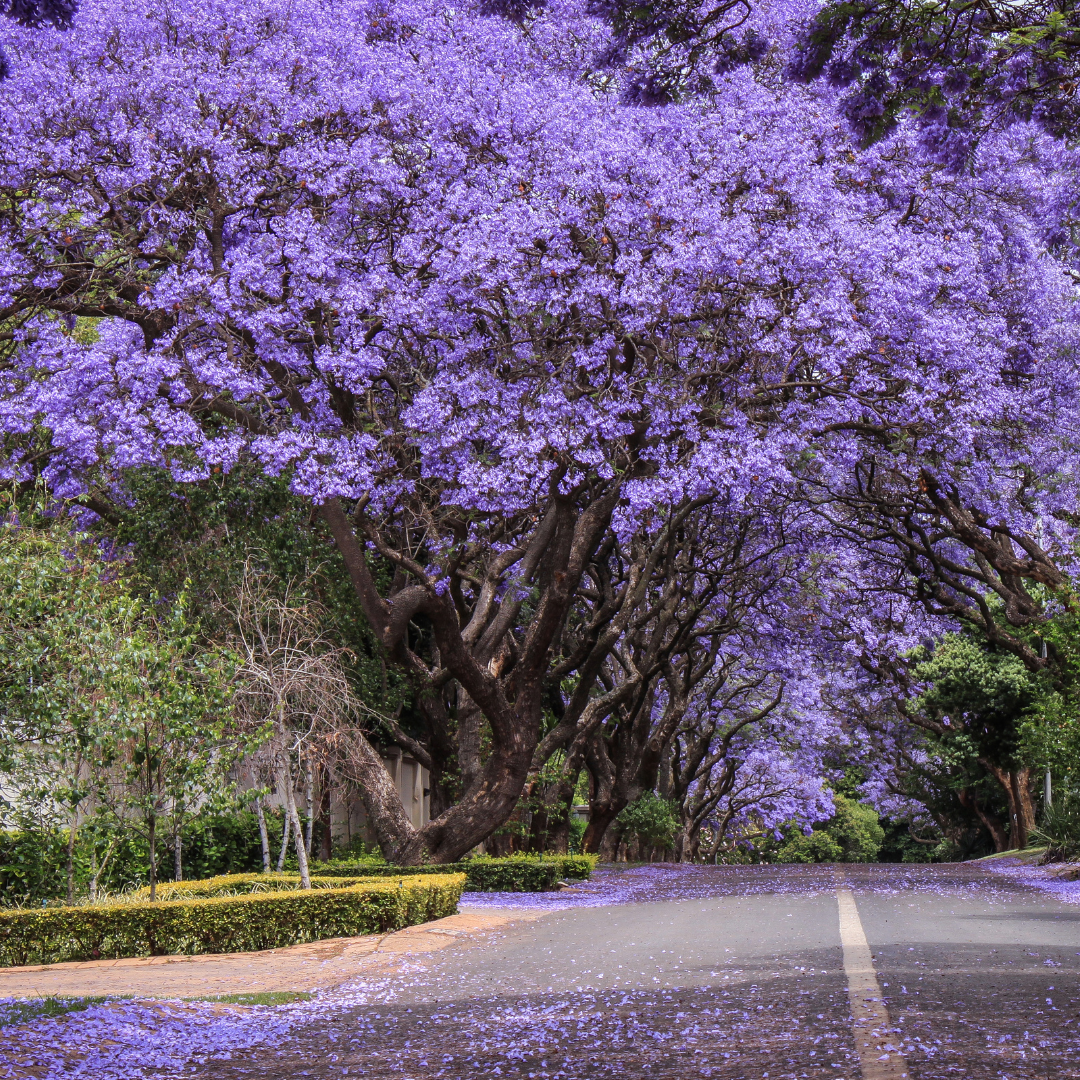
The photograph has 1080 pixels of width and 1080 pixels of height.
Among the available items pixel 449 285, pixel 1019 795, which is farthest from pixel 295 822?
pixel 1019 795

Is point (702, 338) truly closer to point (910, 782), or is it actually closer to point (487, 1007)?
point (487, 1007)

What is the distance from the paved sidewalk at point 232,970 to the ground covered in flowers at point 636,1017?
1.76 feet

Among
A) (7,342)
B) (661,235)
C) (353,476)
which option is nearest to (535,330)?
(661,235)

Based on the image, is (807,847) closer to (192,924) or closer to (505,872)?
(505,872)

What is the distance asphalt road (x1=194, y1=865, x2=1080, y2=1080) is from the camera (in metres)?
5.68

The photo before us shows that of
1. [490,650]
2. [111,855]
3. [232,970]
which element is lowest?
[232,970]

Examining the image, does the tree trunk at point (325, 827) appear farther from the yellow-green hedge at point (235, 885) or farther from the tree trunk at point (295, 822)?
the tree trunk at point (295, 822)

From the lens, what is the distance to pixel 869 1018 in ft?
21.5

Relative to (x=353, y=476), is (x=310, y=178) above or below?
above

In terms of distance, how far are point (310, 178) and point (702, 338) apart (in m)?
5.36

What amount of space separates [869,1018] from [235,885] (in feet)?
31.6

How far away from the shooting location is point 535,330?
16594 mm

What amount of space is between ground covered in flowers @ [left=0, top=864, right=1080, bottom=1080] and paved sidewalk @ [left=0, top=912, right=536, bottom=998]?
21.1 inches

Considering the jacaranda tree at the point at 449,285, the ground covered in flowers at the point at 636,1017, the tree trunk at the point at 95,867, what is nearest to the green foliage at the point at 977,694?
the jacaranda tree at the point at 449,285
